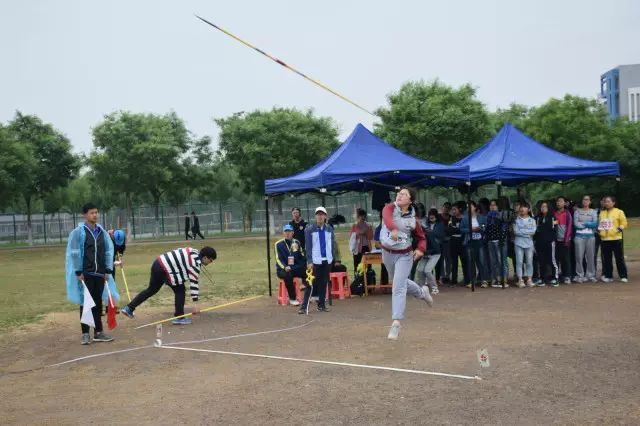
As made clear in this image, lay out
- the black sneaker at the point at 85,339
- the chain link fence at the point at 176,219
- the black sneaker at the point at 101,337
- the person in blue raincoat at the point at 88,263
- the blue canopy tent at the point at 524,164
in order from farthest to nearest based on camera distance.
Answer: the chain link fence at the point at 176,219
the blue canopy tent at the point at 524,164
the black sneaker at the point at 101,337
the black sneaker at the point at 85,339
the person in blue raincoat at the point at 88,263

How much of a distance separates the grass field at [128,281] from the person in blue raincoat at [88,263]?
105 inches

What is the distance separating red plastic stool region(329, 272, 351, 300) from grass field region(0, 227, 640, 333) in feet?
6.32

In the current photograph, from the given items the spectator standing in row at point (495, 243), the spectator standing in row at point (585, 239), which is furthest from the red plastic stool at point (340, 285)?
the spectator standing in row at point (585, 239)

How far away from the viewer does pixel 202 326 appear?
36.6 feet

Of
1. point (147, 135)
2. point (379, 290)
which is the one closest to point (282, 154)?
point (147, 135)

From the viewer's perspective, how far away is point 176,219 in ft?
164

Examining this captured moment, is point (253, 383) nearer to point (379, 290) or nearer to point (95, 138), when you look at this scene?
point (379, 290)

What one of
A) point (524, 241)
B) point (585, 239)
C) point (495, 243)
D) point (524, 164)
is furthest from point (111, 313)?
point (585, 239)

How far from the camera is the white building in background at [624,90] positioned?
76250mm

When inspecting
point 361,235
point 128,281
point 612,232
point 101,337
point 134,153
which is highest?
point 134,153

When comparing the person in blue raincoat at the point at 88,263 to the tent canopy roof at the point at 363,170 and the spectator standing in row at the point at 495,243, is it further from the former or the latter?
the spectator standing in row at the point at 495,243

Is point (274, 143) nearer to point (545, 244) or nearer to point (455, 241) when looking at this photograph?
point (455, 241)

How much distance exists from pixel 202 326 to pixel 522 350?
205 inches

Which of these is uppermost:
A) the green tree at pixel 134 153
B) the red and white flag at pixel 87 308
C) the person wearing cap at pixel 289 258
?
the green tree at pixel 134 153
